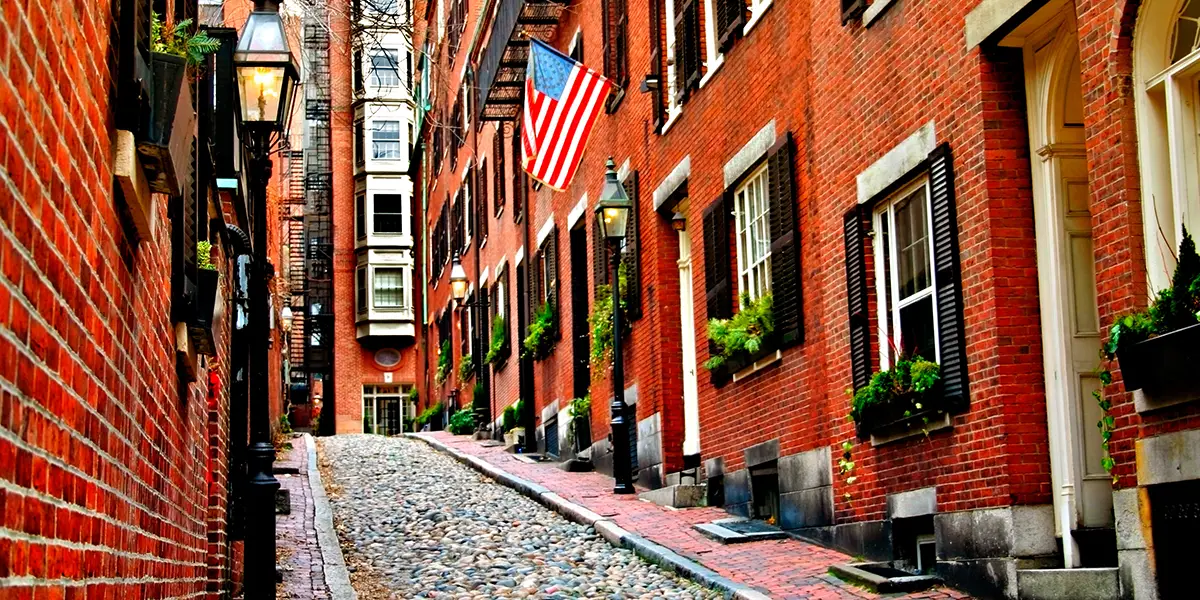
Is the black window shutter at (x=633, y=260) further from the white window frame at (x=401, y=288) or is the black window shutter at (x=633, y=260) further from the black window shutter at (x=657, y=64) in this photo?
the white window frame at (x=401, y=288)

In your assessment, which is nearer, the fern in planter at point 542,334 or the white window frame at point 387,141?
the fern in planter at point 542,334

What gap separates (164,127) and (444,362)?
37718 millimetres

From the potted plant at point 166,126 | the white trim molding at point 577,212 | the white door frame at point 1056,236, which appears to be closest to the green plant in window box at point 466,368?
the white trim molding at point 577,212

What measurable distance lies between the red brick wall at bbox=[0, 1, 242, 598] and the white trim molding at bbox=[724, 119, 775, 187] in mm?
9295

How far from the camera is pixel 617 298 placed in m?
18.8

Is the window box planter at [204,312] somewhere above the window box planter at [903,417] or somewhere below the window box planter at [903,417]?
above

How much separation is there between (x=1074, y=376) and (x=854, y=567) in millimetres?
2433

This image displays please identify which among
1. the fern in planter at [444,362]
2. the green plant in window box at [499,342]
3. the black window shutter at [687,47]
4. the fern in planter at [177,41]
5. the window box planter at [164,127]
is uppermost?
the black window shutter at [687,47]

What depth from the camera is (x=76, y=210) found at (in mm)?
3854

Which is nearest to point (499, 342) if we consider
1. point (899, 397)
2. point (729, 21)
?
point (729, 21)

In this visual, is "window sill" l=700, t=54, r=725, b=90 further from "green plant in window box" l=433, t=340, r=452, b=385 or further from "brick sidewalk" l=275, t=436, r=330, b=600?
"green plant in window box" l=433, t=340, r=452, b=385

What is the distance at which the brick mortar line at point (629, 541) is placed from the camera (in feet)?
38.2

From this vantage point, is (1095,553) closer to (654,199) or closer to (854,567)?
(854,567)

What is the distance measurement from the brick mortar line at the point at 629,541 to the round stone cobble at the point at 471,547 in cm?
9
